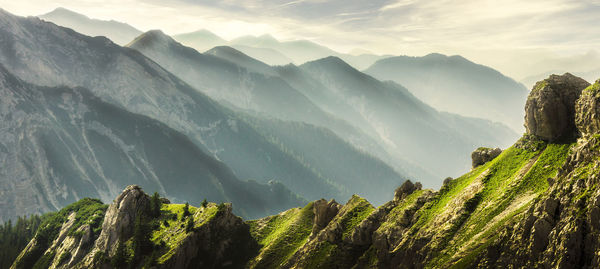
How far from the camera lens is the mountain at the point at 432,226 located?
48.9m

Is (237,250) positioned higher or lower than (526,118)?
lower

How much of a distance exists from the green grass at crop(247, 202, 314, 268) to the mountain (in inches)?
14.6

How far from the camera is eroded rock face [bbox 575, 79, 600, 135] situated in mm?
57531

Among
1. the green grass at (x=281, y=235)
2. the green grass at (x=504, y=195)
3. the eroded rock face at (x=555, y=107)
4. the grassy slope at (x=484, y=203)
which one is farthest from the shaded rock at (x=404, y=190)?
the eroded rock face at (x=555, y=107)

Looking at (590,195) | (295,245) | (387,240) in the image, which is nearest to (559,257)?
(590,195)

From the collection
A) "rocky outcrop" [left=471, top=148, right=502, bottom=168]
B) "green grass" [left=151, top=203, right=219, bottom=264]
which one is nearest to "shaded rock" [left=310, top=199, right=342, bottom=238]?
"green grass" [left=151, top=203, right=219, bottom=264]

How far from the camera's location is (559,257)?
150ft

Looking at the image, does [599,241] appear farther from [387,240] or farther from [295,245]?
[295,245]

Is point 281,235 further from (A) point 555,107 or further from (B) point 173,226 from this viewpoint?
(A) point 555,107

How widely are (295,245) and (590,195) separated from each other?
240ft

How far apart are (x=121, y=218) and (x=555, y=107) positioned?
131 meters

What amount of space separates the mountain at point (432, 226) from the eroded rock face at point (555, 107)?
201 millimetres

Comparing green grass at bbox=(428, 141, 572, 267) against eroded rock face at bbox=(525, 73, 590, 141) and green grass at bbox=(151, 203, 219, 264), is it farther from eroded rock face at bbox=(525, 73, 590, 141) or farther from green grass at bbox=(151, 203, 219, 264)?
green grass at bbox=(151, 203, 219, 264)

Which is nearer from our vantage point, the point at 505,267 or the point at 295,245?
the point at 505,267
